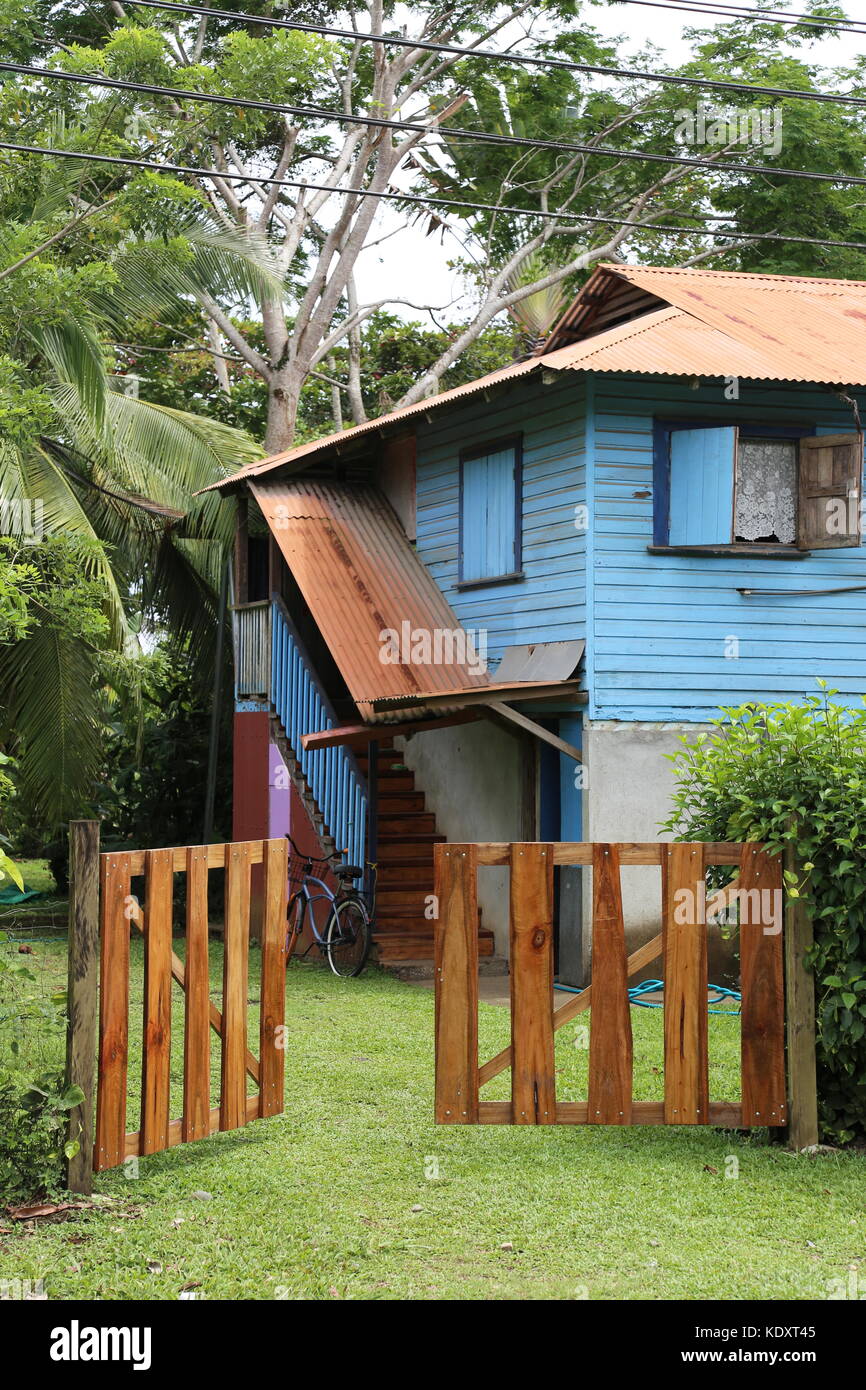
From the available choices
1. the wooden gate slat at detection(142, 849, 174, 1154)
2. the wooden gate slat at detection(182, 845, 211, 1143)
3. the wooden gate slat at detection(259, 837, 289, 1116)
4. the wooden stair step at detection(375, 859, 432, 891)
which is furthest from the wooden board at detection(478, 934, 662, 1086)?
the wooden stair step at detection(375, 859, 432, 891)

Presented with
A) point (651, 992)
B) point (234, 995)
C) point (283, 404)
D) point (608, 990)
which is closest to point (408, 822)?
point (651, 992)

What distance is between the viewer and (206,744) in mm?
21172

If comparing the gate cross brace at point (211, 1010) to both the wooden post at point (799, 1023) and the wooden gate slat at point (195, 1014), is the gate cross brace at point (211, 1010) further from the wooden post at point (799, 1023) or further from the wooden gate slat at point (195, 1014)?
the wooden post at point (799, 1023)

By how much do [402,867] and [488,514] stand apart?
3828mm

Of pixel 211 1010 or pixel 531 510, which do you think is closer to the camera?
pixel 211 1010

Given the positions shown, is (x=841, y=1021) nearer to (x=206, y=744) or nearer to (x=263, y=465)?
(x=263, y=465)

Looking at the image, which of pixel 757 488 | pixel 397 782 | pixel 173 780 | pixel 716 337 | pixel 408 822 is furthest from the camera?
pixel 173 780

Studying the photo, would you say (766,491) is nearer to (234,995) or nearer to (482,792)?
(482,792)

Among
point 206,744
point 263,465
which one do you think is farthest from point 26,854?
point 263,465

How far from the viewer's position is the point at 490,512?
15742 mm

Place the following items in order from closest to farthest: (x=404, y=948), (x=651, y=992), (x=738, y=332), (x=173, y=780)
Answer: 1. (x=651, y=992)
2. (x=738, y=332)
3. (x=404, y=948)
4. (x=173, y=780)

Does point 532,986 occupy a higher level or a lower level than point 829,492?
lower

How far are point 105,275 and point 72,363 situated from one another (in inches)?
61.8

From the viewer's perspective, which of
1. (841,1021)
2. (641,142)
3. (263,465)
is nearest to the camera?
(841,1021)
